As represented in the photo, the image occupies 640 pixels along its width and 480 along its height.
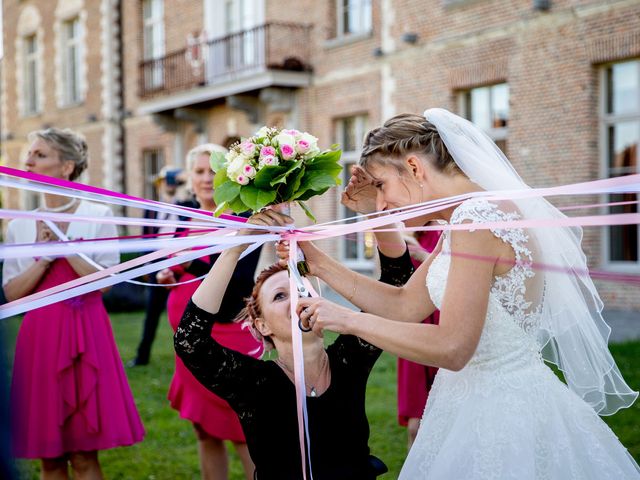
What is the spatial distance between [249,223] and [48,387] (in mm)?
1866

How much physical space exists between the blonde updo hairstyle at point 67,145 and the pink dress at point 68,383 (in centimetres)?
52

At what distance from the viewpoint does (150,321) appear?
909cm

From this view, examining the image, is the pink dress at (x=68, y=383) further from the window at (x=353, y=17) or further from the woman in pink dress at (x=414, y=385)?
the window at (x=353, y=17)

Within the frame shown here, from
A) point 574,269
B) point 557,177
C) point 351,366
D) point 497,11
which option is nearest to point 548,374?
point 574,269

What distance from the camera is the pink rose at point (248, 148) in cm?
272

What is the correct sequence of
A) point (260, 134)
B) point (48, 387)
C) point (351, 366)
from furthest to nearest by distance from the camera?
1. point (48, 387)
2. point (351, 366)
3. point (260, 134)

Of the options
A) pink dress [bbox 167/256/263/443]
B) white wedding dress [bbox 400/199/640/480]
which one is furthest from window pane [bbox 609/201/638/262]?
white wedding dress [bbox 400/199/640/480]

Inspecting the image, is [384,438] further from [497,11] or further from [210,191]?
[497,11]

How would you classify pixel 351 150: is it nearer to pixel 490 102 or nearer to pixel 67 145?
pixel 490 102

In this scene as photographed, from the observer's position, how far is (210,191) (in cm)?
485

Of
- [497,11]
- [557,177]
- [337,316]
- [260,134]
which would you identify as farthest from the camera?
[497,11]

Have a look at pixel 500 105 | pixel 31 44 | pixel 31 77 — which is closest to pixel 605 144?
pixel 500 105

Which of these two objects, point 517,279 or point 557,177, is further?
point 557,177

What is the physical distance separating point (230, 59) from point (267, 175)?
17.3 meters
